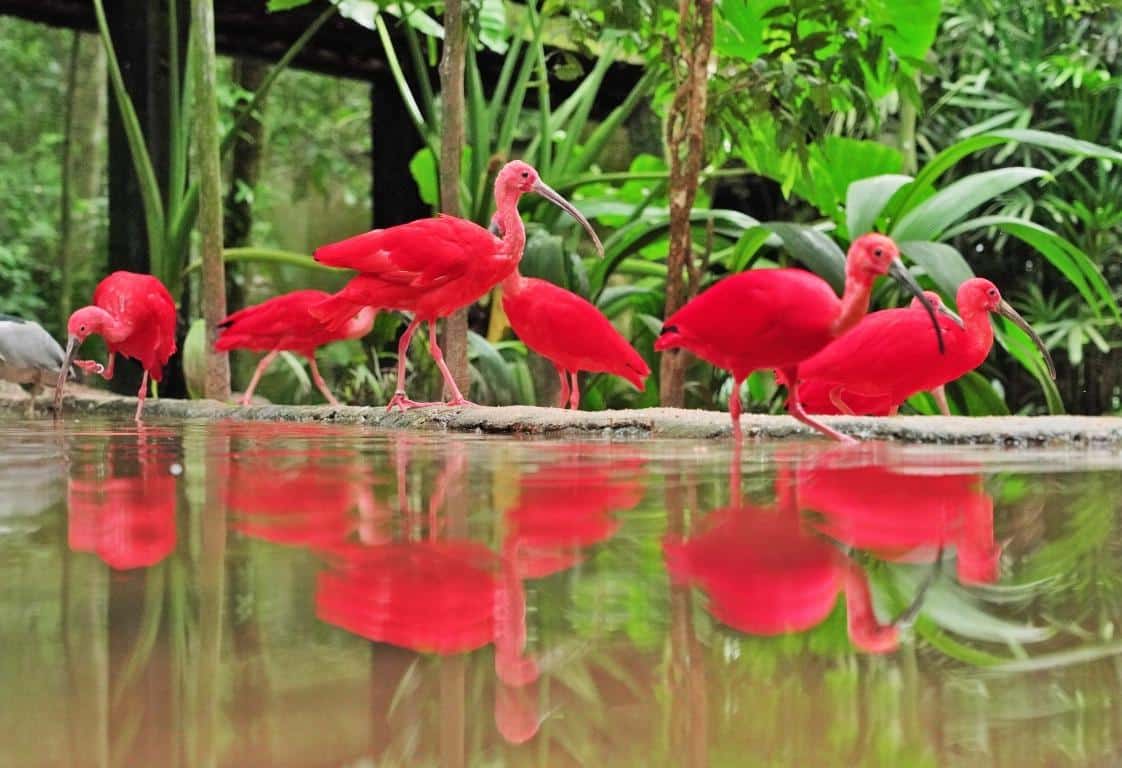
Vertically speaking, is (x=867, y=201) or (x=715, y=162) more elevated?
(x=715, y=162)

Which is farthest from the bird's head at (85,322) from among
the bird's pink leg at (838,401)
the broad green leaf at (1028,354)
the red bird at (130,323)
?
the broad green leaf at (1028,354)

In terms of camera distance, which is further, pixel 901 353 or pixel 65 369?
pixel 65 369

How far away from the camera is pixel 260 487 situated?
1.94 m

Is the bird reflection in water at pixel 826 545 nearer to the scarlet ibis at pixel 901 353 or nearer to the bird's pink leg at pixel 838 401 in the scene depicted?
the scarlet ibis at pixel 901 353

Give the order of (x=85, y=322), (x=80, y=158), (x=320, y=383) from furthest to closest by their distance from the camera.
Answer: (x=80, y=158), (x=320, y=383), (x=85, y=322)

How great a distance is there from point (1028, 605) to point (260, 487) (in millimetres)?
1222

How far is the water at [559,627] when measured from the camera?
2.19 ft

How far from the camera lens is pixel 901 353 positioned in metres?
3.91

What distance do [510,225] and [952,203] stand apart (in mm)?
2234

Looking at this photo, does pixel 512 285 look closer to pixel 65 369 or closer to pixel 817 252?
pixel 817 252

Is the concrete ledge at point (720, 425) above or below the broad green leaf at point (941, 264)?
below

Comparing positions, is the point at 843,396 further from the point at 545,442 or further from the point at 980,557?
the point at 980,557

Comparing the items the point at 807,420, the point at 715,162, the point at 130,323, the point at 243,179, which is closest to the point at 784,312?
the point at 807,420

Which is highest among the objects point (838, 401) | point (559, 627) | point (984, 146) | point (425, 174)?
point (425, 174)
